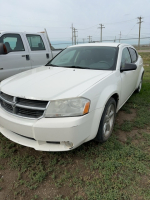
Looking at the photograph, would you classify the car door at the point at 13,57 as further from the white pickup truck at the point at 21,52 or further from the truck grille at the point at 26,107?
the truck grille at the point at 26,107

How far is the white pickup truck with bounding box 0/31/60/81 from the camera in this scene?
4.72 meters

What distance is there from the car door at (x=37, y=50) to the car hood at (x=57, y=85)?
8.92ft

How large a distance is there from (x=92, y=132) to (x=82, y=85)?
65 cm

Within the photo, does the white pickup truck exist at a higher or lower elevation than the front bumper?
higher

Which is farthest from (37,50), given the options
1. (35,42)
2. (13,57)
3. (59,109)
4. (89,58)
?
(59,109)

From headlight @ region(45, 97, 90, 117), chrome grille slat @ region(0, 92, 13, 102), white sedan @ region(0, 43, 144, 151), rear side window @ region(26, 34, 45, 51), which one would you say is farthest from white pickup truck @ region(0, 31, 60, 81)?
headlight @ region(45, 97, 90, 117)

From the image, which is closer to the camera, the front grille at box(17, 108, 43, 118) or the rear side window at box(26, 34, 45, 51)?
the front grille at box(17, 108, 43, 118)

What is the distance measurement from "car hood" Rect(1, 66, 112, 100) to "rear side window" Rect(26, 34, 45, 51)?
9.61 feet

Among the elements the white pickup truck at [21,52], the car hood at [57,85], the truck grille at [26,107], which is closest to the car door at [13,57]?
the white pickup truck at [21,52]

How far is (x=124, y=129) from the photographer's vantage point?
3092 mm

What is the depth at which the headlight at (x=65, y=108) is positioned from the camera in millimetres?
1998

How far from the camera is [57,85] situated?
2324 mm

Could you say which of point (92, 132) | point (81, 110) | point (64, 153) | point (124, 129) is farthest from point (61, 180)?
point (124, 129)

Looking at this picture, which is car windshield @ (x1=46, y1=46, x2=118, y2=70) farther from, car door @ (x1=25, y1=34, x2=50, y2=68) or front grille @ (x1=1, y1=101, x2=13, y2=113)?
car door @ (x1=25, y1=34, x2=50, y2=68)
